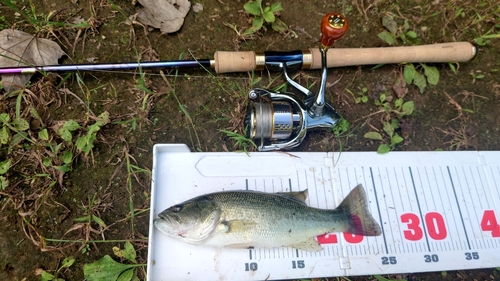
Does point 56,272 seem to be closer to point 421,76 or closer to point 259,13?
point 259,13

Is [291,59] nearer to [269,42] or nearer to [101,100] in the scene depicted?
[269,42]

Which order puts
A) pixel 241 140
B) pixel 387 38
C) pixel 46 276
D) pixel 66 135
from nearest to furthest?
1. pixel 46 276
2. pixel 66 135
3. pixel 241 140
4. pixel 387 38

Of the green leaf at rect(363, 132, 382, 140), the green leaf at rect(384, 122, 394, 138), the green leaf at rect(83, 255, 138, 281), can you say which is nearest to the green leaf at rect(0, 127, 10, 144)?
the green leaf at rect(83, 255, 138, 281)

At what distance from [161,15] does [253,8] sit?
0.83 metres

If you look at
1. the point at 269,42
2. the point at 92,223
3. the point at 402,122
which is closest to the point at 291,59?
the point at 269,42

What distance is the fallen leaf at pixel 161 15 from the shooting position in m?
2.84

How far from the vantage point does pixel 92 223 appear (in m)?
2.52

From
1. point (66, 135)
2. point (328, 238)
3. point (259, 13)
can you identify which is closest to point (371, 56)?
point (259, 13)

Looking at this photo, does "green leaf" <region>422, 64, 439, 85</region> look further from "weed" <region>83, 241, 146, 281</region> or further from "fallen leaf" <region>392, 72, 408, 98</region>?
"weed" <region>83, 241, 146, 281</region>

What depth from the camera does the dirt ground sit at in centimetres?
250

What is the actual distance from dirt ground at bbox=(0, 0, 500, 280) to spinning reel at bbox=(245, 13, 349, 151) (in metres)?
0.25

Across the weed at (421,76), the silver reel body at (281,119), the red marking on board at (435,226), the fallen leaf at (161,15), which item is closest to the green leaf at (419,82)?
the weed at (421,76)

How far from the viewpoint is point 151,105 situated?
2.74 meters

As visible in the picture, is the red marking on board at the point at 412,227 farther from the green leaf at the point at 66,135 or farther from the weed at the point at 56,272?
the green leaf at the point at 66,135
